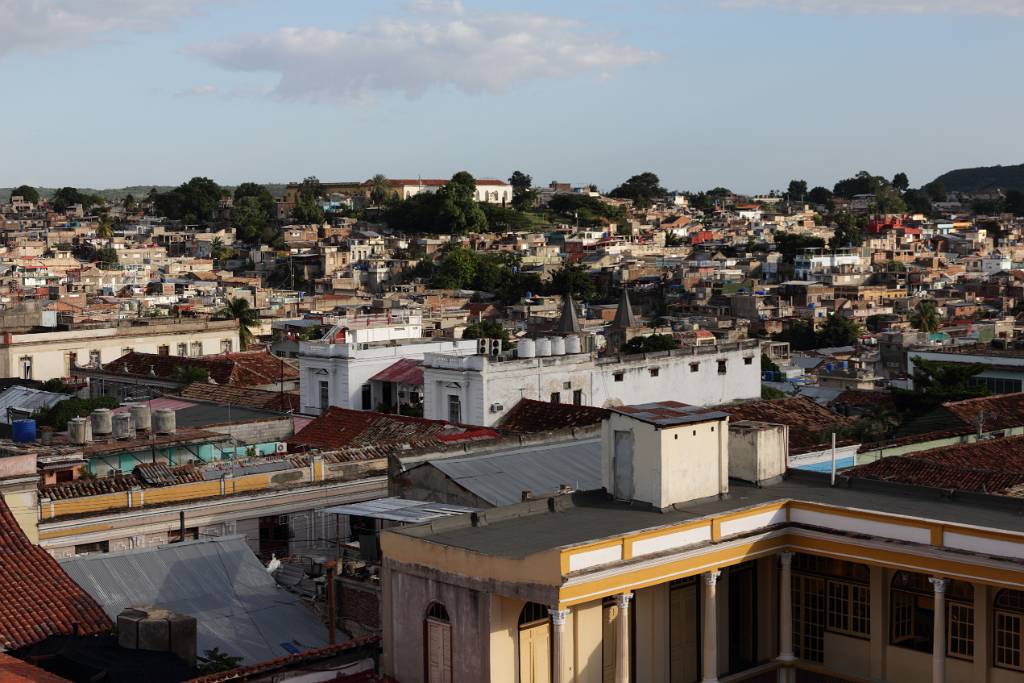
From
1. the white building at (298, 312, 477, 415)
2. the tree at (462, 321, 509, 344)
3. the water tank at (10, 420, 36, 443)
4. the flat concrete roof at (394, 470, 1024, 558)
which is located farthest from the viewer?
the tree at (462, 321, 509, 344)

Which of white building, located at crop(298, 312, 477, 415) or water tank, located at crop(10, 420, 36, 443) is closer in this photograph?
water tank, located at crop(10, 420, 36, 443)

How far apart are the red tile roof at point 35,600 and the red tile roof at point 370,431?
36.4ft

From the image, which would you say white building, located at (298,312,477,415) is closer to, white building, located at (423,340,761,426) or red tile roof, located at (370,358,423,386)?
red tile roof, located at (370,358,423,386)

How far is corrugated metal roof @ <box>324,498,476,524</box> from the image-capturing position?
18.3m

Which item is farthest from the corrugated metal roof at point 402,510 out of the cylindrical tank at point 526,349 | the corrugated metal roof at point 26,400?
the corrugated metal roof at point 26,400

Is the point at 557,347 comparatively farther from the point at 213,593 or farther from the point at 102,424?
the point at 213,593

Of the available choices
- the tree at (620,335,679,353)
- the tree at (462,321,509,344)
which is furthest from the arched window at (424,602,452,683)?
the tree at (462,321,509,344)

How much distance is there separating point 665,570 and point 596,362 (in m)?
24.1

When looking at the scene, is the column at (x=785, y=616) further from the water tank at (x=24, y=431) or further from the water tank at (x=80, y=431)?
the water tank at (x=24, y=431)

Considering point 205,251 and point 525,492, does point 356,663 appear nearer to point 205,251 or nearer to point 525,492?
point 525,492

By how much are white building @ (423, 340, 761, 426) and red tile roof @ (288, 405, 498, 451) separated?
5.19 meters

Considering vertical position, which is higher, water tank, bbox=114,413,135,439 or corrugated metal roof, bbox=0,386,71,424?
water tank, bbox=114,413,135,439

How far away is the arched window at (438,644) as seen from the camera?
1482 centimetres

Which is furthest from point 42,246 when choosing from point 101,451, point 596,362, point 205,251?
point 101,451
